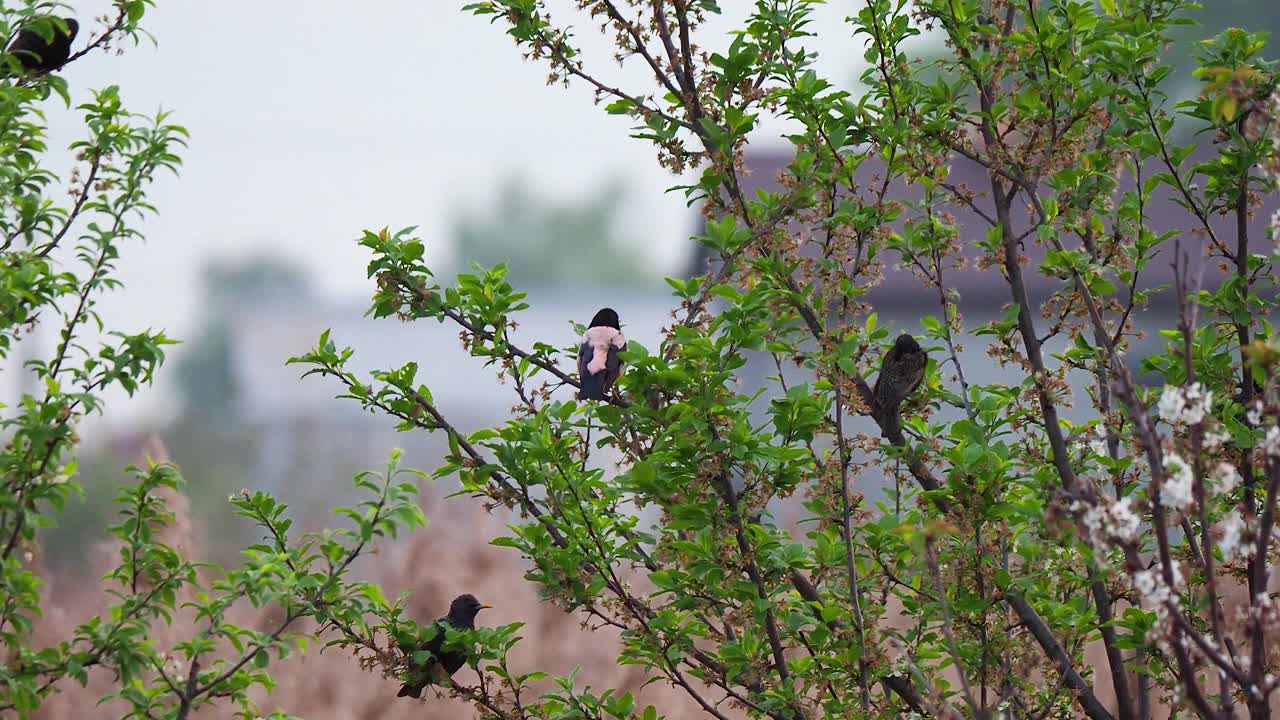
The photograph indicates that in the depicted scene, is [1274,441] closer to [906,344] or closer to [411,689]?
[906,344]

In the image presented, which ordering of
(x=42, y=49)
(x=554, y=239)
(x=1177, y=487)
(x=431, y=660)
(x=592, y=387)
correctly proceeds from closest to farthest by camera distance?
(x=1177, y=487) < (x=592, y=387) < (x=431, y=660) < (x=42, y=49) < (x=554, y=239)

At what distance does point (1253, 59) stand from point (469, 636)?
251cm

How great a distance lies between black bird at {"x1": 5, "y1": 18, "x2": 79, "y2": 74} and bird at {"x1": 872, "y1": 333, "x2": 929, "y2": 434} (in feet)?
7.49

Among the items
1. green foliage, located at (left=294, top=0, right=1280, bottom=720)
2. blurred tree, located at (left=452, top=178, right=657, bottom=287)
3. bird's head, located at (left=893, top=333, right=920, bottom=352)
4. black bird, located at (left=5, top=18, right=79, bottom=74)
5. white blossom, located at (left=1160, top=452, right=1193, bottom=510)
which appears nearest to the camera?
white blossom, located at (left=1160, top=452, right=1193, bottom=510)

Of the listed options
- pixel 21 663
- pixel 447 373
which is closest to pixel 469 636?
pixel 21 663

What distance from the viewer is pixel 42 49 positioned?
11.7ft

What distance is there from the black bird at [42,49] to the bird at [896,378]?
228 centimetres

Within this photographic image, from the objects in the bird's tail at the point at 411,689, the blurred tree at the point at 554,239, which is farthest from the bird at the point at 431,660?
the blurred tree at the point at 554,239

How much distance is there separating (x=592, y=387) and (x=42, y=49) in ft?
5.93

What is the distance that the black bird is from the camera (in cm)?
341

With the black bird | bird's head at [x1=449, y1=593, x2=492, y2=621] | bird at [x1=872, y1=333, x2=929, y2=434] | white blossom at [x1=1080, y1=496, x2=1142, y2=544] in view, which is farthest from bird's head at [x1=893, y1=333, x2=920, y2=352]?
the black bird

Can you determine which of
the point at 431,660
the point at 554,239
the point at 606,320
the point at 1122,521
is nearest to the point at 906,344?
the point at 606,320

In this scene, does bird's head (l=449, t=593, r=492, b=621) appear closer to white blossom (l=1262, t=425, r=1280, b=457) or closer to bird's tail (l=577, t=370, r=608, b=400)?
bird's tail (l=577, t=370, r=608, b=400)

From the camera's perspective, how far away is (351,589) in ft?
9.30
